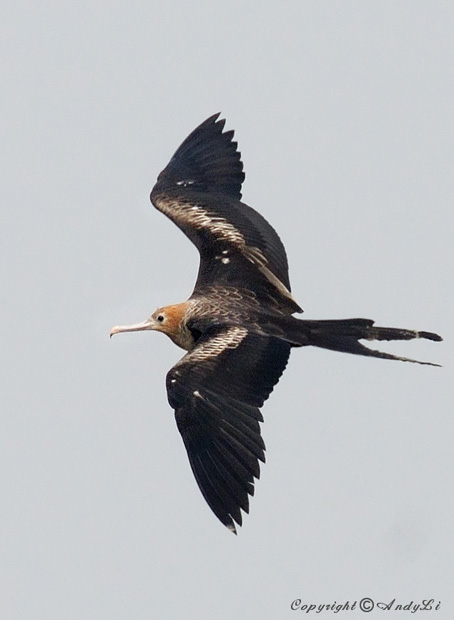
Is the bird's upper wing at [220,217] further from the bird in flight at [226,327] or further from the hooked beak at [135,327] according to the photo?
the hooked beak at [135,327]

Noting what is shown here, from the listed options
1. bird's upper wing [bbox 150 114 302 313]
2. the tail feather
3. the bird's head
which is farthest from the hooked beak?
the tail feather

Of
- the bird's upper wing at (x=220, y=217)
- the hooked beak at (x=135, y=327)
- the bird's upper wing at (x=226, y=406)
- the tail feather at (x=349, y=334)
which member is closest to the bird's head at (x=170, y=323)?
the hooked beak at (x=135, y=327)

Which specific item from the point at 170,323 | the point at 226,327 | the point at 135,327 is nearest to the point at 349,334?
the point at 226,327

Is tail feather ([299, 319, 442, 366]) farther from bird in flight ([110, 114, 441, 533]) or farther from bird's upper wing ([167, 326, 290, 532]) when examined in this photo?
bird's upper wing ([167, 326, 290, 532])

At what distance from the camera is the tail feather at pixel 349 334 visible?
1555cm

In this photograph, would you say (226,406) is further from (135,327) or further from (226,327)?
(135,327)

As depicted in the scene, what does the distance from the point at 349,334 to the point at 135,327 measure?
239cm

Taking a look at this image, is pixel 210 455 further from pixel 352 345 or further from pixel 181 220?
pixel 181 220

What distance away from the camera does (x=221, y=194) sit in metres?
18.1

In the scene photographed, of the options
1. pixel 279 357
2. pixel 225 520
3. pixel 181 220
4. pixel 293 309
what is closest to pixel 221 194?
pixel 181 220

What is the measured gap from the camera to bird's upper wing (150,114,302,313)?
1686 centimetres

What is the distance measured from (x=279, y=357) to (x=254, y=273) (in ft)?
5.52

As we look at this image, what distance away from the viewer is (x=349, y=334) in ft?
51.3

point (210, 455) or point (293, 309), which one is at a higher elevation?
point (293, 309)
